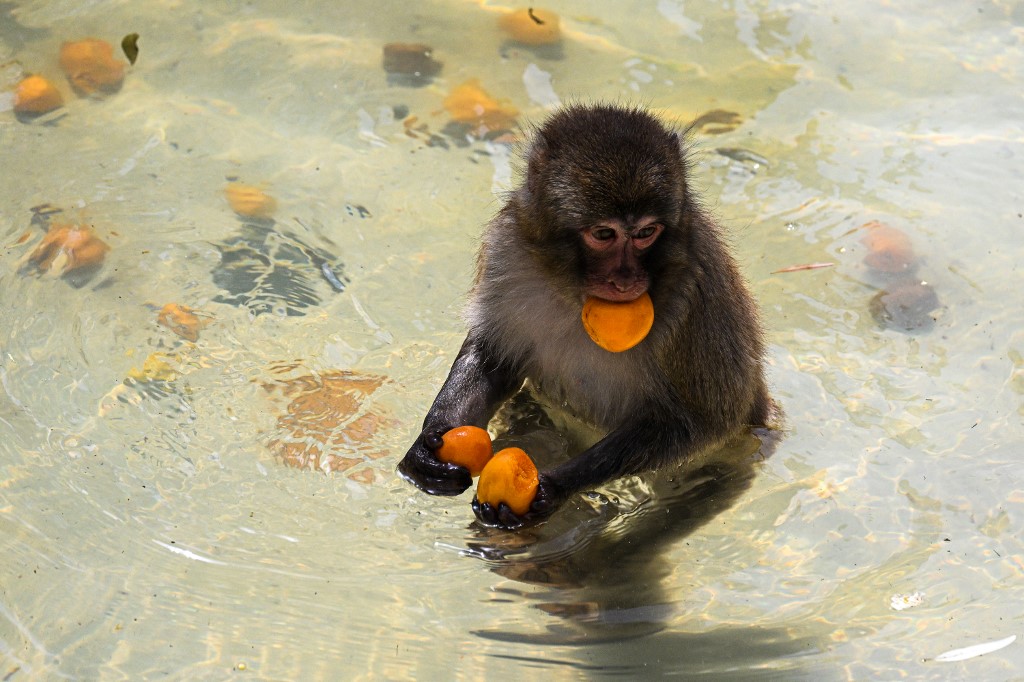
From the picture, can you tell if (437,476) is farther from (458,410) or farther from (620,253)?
(620,253)

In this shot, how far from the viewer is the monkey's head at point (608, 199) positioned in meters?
4.03

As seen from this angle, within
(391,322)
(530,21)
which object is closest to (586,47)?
(530,21)

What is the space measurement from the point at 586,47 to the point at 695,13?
35.6 inches

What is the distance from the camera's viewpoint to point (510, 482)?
433 centimetres

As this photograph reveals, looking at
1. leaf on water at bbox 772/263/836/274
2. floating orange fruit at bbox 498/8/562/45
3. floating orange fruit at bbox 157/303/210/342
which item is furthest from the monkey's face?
floating orange fruit at bbox 498/8/562/45

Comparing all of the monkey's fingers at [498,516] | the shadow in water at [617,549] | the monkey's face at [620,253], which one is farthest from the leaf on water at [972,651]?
the monkey's face at [620,253]

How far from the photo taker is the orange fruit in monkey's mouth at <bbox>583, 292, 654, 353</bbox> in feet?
13.8

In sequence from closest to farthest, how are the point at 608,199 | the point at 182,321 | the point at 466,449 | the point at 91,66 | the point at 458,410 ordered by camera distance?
the point at 608,199 < the point at 466,449 < the point at 458,410 < the point at 182,321 < the point at 91,66

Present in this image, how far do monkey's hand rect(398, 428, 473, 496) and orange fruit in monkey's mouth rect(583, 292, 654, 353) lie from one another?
2.57 ft

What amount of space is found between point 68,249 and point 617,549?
3283 millimetres

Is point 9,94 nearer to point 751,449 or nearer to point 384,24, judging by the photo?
point 384,24

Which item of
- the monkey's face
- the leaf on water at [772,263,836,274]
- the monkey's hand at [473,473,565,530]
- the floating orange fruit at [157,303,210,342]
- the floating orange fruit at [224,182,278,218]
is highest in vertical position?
the monkey's face

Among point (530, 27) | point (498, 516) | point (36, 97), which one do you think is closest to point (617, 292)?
point (498, 516)

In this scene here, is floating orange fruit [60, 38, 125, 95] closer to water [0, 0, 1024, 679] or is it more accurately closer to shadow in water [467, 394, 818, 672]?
water [0, 0, 1024, 679]
